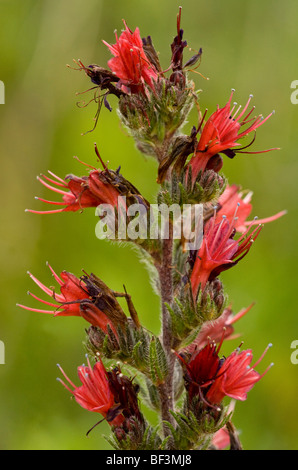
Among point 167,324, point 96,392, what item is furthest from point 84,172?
point 96,392

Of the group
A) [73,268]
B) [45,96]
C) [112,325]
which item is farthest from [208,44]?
[112,325]

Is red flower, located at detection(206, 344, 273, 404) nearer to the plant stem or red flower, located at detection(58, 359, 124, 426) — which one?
the plant stem

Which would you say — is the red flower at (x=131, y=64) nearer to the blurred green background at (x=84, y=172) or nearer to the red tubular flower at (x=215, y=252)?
the red tubular flower at (x=215, y=252)

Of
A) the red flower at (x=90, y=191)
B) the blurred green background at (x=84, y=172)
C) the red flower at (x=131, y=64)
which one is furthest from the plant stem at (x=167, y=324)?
the blurred green background at (x=84, y=172)

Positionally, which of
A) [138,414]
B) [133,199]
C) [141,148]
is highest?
[141,148]

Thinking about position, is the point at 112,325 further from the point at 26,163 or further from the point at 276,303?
the point at 26,163
